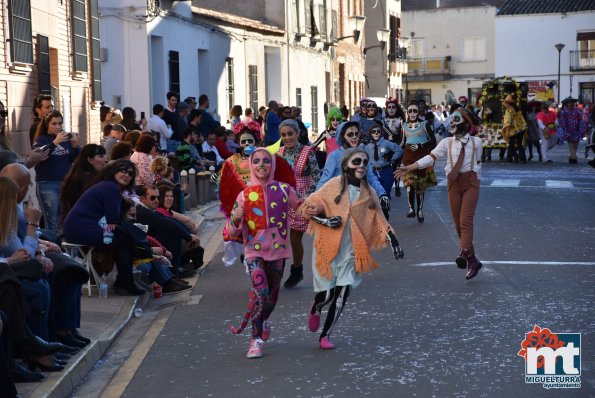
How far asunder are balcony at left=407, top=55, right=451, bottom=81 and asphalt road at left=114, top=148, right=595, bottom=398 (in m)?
72.0

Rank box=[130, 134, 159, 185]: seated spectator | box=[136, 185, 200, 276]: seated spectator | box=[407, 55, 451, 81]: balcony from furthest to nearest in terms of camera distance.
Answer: box=[407, 55, 451, 81]: balcony
box=[130, 134, 159, 185]: seated spectator
box=[136, 185, 200, 276]: seated spectator

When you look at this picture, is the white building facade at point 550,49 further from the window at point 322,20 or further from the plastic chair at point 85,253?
the plastic chair at point 85,253

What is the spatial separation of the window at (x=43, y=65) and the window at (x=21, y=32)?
0.43 metres

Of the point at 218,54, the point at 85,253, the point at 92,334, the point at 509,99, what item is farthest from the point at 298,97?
the point at 92,334

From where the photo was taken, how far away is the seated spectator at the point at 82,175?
1162cm

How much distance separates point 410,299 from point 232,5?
28858 mm

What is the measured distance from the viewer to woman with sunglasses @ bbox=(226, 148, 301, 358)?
8.74 meters

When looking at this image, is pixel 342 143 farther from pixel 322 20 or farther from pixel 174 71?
pixel 322 20

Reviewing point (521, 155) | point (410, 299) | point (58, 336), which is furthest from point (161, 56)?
point (58, 336)

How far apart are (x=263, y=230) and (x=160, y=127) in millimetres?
11496

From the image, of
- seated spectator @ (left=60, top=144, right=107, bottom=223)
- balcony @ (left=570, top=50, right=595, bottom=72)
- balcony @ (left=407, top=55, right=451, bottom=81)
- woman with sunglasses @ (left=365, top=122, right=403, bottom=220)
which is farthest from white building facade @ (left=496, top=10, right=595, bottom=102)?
seated spectator @ (left=60, top=144, right=107, bottom=223)

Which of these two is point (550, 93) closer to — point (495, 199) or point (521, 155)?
point (521, 155)

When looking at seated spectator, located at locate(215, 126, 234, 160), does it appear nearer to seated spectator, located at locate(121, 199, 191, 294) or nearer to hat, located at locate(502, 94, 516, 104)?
seated spectator, located at locate(121, 199, 191, 294)

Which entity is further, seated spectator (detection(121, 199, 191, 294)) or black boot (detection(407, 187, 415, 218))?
black boot (detection(407, 187, 415, 218))
